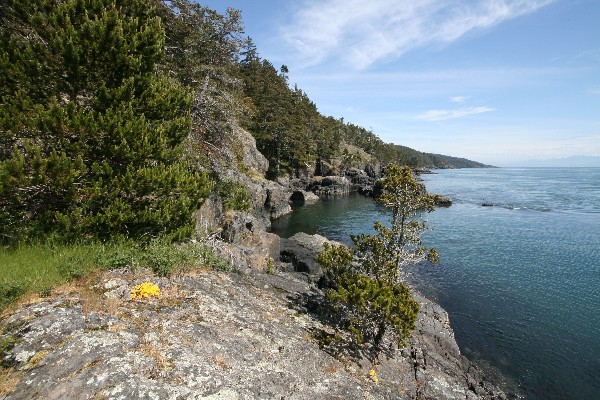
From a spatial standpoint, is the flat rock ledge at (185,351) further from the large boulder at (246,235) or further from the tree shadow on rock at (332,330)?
the large boulder at (246,235)

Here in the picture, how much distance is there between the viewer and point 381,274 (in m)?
12.5

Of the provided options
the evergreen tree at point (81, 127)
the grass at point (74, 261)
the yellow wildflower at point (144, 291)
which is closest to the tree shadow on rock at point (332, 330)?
the grass at point (74, 261)

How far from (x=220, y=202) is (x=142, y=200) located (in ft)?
46.6

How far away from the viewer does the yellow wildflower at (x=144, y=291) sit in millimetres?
7727

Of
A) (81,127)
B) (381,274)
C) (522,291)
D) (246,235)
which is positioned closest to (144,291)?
(81,127)

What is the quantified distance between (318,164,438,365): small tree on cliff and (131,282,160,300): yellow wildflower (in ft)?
15.7

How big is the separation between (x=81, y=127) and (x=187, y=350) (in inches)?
268

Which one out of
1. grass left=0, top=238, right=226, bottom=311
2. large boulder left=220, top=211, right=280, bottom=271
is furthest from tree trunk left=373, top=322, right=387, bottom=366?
large boulder left=220, top=211, right=280, bottom=271

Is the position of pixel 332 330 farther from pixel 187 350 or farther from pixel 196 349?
pixel 187 350

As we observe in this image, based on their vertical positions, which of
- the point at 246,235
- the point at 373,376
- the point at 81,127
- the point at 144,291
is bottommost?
the point at 373,376

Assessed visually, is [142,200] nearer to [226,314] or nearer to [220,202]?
[226,314]

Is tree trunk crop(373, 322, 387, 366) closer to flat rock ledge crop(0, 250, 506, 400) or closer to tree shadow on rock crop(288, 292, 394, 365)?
tree shadow on rock crop(288, 292, 394, 365)

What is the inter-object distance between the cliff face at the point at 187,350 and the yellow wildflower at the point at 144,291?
0.18 meters

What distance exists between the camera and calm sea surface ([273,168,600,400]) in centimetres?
1606
